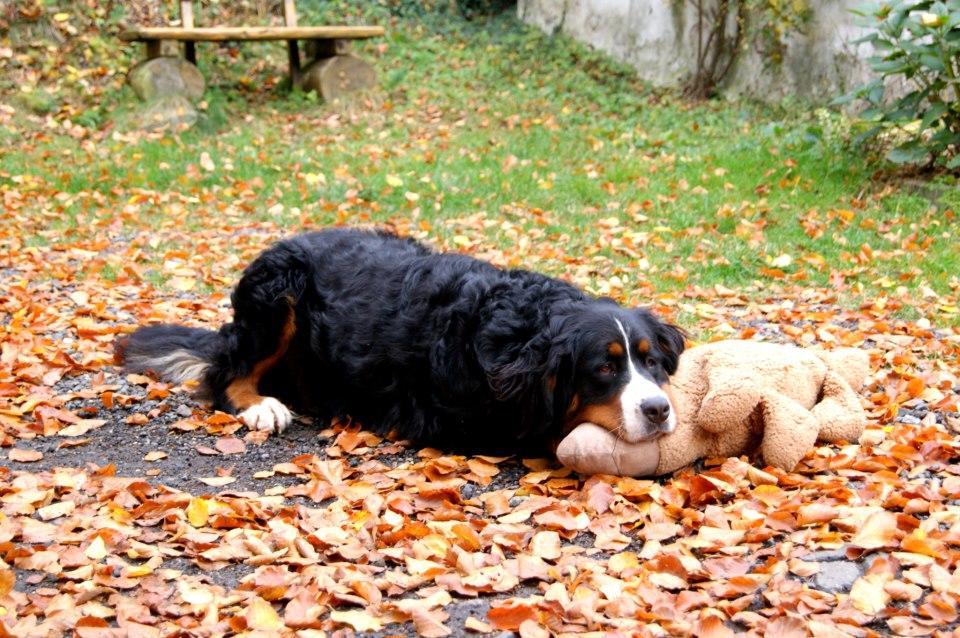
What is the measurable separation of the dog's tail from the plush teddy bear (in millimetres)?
2270

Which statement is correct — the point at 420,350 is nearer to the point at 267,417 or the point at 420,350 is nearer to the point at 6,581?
the point at 267,417

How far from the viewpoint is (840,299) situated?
6758 millimetres

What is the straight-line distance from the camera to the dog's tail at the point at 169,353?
209 inches

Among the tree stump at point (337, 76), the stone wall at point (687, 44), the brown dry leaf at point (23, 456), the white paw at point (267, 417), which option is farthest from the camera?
the tree stump at point (337, 76)

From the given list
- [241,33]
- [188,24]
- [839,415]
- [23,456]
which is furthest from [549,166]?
[23,456]

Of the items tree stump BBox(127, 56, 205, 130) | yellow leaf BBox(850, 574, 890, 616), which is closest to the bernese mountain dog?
yellow leaf BBox(850, 574, 890, 616)

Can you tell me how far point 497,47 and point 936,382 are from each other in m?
11.1

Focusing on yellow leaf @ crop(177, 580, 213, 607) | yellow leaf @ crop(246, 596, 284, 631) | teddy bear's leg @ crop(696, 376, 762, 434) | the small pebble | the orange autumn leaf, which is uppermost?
teddy bear's leg @ crop(696, 376, 762, 434)

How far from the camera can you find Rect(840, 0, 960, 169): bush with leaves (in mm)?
8352

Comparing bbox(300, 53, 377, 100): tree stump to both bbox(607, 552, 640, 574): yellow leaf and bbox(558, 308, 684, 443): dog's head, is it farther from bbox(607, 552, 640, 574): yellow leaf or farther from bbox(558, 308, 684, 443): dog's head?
bbox(607, 552, 640, 574): yellow leaf

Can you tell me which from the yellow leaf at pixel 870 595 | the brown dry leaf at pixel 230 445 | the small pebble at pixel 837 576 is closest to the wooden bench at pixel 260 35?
the brown dry leaf at pixel 230 445

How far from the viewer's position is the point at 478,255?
8.04 m

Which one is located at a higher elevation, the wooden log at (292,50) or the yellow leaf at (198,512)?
the wooden log at (292,50)

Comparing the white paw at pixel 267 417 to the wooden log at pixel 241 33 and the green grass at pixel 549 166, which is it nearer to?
the green grass at pixel 549 166
